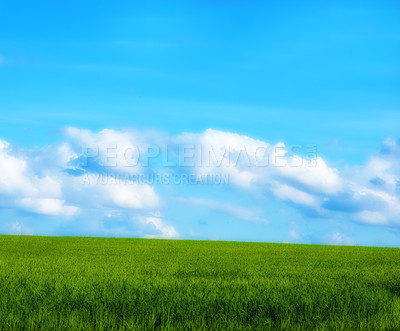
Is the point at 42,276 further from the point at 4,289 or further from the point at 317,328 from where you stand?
the point at 317,328

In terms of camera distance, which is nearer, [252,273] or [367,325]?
[367,325]

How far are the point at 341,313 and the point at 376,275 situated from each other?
7.04 m

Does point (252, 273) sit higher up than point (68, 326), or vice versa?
point (252, 273)

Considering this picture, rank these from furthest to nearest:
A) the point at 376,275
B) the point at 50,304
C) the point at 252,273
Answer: the point at 376,275, the point at 252,273, the point at 50,304

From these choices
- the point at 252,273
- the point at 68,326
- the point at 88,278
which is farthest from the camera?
the point at 252,273

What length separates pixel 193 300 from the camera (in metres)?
8.75

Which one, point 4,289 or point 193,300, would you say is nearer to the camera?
point 193,300

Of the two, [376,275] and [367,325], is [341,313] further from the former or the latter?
[376,275]

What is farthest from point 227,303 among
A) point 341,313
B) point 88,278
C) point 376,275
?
point 376,275

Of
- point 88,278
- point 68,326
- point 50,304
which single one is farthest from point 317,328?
point 88,278

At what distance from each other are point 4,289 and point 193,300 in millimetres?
4622

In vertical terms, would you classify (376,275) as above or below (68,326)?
above

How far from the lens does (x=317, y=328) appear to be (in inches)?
287

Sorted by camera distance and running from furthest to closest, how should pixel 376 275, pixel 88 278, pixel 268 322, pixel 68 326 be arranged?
pixel 376 275
pixel 88 278
pixel 268 322
pixel 68 326
